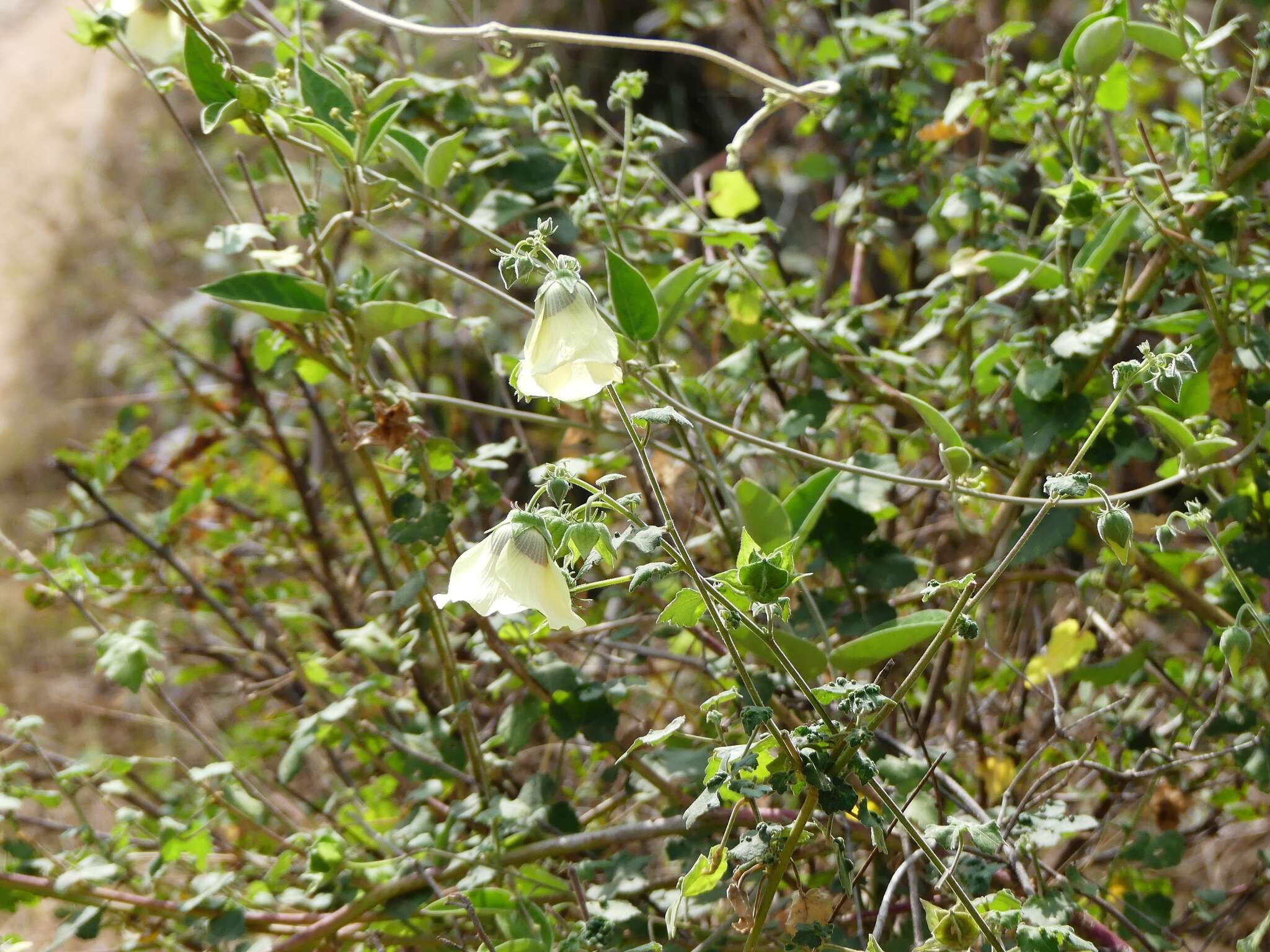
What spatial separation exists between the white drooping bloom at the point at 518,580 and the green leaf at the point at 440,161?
1.28 ft

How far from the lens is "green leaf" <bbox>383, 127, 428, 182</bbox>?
0.87m

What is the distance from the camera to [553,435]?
1.65 metres

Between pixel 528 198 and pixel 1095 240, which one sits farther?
pixel 528 198

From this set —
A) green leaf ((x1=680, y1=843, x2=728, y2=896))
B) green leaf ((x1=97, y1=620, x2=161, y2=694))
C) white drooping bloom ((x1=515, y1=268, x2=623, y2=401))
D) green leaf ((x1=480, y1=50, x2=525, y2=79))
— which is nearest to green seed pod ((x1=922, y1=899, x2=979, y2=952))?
A: green leaf ((x1=680, y1=843, x2=728, y2=896))

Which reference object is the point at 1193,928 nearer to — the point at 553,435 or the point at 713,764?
the point at 713,764

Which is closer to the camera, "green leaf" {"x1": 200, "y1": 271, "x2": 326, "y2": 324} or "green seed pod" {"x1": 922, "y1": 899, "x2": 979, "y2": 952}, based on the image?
"green seed pod" {"x1": 922, "y1": 899, "x2": 979, "y2": 952}

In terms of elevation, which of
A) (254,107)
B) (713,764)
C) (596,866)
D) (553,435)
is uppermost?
(254,107)

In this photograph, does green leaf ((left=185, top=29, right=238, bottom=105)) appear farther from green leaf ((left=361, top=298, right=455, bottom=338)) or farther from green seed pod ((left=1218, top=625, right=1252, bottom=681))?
green seed pod ((left=1218, top=625, right=1252, bottom=681))

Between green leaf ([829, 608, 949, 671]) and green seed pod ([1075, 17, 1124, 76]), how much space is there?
0.46 meters

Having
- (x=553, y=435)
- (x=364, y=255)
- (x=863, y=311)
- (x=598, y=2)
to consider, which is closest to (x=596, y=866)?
(x=863, y=311)

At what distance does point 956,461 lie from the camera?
73 cm

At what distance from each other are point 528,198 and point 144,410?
771 millimetres

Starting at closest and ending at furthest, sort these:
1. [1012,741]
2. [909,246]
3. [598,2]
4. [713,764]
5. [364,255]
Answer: [713,764]
[1012,741]
[909,246]
[364,255]
[598,2]

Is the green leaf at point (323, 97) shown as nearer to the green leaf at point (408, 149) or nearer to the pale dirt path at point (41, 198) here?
the green leaf at point (408, 149)
